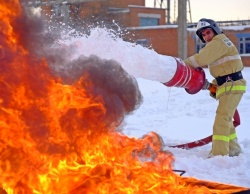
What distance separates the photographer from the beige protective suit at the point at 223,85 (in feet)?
20.6

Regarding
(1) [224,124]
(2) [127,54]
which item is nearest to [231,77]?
(1) [224,124]

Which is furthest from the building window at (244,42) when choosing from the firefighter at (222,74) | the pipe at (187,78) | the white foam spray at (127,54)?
the white foam spray at (127,54)

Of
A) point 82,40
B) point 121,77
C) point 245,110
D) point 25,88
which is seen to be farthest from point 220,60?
point 245,110

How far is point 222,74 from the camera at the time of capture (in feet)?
21.3

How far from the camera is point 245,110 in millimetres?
11328

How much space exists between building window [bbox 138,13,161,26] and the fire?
109 feet

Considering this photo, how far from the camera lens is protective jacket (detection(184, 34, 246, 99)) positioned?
247 inches

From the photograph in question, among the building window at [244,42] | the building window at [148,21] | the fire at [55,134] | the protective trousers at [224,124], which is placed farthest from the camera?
the building window at [148,21]

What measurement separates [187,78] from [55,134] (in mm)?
2702

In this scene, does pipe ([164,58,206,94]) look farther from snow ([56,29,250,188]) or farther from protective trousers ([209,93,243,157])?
protective trousers ([209,93,243,157])

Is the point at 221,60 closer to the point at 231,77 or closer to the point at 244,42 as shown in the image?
the point at 231,77

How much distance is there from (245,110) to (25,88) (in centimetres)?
857

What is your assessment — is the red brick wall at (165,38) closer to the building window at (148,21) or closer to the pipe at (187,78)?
the building window at (148,21)

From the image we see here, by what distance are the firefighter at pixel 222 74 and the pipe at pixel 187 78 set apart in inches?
5.6
